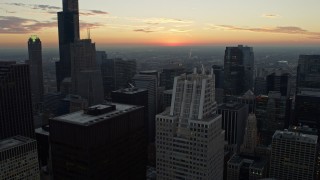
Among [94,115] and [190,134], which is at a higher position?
[94,115]

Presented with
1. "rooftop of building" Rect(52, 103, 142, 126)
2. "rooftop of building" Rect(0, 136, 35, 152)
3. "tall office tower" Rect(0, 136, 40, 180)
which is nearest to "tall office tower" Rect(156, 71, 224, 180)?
"rooftop of building" Rect(52, 103, 142, 126)

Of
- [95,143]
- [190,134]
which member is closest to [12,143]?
[95,143]

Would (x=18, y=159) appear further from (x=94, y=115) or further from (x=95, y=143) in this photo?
(x=95, y=143)

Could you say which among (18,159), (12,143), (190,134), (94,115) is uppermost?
(94,115)

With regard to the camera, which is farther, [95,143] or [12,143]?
[12,143]

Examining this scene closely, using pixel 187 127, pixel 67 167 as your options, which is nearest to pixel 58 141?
pixel 67 167

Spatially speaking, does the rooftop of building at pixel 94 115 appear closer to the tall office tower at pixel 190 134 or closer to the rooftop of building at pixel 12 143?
the tall office tower at pixel 190 134

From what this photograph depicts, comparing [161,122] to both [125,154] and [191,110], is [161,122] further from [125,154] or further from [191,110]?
[125,154]
